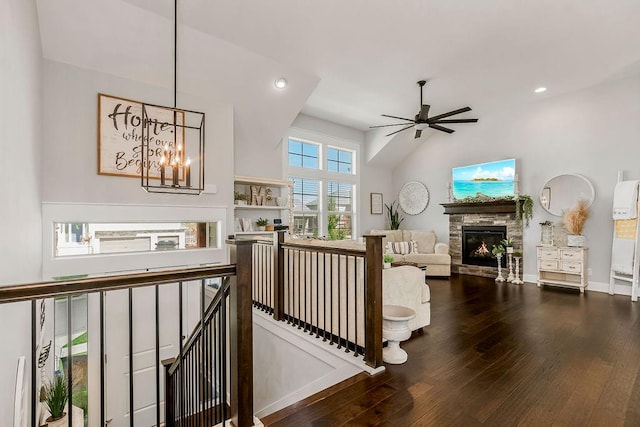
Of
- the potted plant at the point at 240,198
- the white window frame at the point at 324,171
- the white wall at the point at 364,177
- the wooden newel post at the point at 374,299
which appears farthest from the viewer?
the white wall at the point at 364,177

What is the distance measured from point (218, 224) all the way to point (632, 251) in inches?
247

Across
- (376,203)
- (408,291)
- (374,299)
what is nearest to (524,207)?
(376,203)

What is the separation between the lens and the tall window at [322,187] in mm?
6891

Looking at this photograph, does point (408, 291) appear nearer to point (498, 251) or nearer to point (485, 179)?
point (498, 251)

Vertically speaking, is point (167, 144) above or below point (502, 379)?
above

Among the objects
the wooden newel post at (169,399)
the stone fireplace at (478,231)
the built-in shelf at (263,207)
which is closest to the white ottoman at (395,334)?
the wooden newel post at (169,399)

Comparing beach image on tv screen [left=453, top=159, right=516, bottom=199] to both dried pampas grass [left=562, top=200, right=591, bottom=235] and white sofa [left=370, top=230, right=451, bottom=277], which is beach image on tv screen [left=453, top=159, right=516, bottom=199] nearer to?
dried pampas grass [left=562, top=200, right=591, bottom=235]

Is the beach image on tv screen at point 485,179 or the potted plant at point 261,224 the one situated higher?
the beach image on tv screen at point 485,179

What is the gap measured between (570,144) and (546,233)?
1.68 metres

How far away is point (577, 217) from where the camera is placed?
5.31 meters

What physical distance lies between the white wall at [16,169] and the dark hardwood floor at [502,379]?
1.59 metres

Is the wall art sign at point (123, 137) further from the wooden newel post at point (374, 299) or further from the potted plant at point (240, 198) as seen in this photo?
the wooden newel post at point (374, 299)

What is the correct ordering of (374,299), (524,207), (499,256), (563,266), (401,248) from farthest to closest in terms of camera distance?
(401,248), (499,256), (524,207), (563,266), (374,299)

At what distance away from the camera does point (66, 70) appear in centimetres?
345
